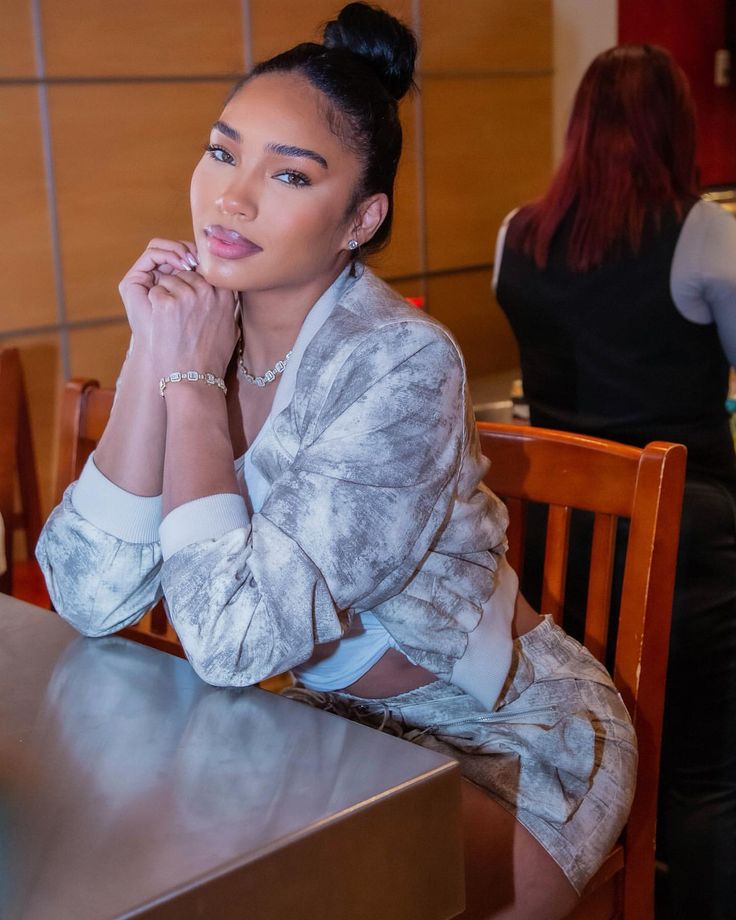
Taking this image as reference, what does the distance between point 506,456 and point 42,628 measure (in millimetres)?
573

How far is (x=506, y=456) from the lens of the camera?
4.44 feet

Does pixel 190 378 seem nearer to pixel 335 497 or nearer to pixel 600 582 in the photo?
pixel 335 497

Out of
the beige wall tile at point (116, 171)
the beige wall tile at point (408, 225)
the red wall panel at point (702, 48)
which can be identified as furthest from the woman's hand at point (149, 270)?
the red wall panel at point (702, 48)

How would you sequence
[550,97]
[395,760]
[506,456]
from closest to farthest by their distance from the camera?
1. [395,760]
2. [506,456]
3. [550,97]

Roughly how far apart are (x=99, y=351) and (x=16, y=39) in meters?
0.77

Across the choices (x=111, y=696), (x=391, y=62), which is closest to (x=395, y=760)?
(x=111, y=696)

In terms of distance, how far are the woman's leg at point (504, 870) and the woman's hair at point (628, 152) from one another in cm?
116

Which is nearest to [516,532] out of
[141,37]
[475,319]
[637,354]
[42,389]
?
[637,354]

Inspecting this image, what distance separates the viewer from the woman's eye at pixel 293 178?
3.79ft

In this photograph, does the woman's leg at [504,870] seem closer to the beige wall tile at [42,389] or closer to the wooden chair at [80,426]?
the wooden chair at [80,426]

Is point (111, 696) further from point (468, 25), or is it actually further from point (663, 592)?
point (468, 25)

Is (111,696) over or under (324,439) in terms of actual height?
under

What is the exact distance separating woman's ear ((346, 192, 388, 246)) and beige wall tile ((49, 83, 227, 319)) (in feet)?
6.25

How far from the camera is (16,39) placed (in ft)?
9.23
